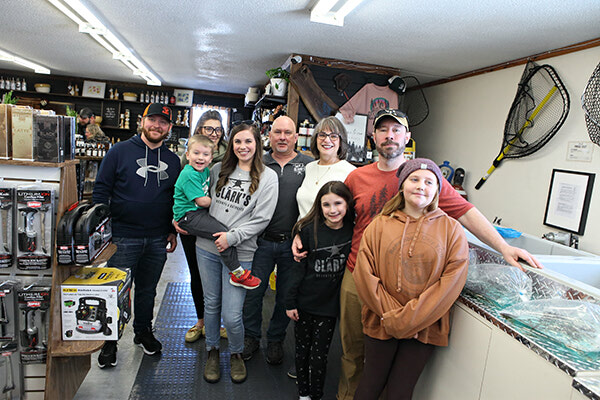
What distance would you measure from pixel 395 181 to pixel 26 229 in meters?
1.72

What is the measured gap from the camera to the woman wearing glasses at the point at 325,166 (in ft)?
7.22

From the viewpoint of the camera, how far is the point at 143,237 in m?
2.31

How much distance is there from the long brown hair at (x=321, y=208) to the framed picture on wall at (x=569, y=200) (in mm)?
2448

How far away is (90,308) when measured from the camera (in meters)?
1.78

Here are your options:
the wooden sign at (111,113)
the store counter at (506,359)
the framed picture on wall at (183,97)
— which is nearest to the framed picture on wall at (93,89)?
the wooden sign at (111,113)

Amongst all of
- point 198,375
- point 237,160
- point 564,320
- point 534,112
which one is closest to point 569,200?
point 534,112

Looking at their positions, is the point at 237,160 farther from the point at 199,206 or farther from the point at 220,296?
the point at 220,296

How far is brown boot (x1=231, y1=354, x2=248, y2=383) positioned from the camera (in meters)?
2.27

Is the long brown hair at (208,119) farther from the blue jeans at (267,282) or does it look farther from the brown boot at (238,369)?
the brown boot at (238,369)

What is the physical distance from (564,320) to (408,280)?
1.70ft

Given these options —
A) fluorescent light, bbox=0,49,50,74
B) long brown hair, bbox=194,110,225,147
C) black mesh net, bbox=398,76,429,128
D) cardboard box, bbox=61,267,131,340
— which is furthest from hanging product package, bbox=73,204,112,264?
fluorescent light, bbox=0,49,50,74

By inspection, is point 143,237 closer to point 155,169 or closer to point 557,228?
point 155,169

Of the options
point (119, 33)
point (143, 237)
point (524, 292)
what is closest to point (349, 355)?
point (524, 292)

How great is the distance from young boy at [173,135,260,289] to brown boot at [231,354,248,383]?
55cm
